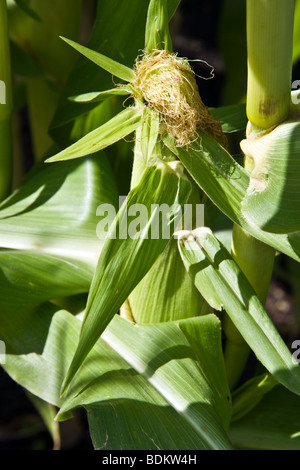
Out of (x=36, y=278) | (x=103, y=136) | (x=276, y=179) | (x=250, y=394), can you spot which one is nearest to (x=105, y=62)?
(x=103, y=136)

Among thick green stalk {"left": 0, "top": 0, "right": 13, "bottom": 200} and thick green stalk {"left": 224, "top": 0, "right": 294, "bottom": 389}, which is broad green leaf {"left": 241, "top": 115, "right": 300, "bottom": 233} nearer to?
thick green stalk {"left": 224, "top": 0, "right": 294, "bottom": 389}

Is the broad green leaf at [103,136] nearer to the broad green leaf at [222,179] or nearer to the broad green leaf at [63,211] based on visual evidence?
the broad green leaf at [222,179]

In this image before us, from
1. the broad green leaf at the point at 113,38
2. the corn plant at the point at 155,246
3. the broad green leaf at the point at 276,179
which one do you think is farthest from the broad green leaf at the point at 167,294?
the broad green leaf at the point at 113,38

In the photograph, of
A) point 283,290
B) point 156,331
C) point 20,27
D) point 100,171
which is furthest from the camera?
point 283,290

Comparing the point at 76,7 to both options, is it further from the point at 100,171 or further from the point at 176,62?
the point at 176,62
